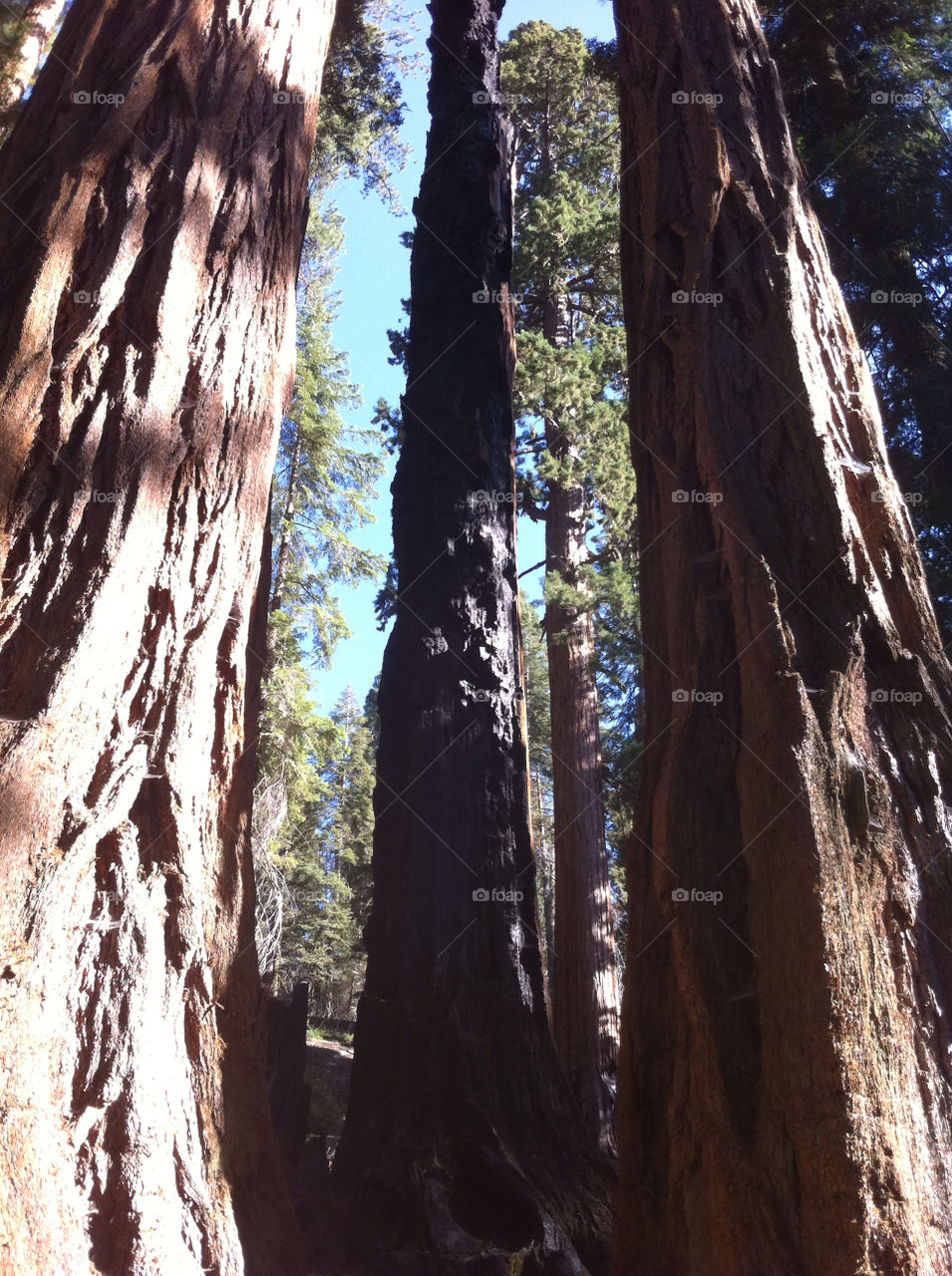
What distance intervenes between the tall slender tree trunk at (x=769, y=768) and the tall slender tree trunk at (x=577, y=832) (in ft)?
17.7

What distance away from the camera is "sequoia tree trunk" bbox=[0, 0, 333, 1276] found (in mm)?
2002

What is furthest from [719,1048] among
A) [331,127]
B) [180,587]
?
[331,127]

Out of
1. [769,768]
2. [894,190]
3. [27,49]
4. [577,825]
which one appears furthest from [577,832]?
[27,49]

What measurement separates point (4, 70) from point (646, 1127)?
853 centimetres

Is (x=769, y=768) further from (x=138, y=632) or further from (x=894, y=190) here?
(x=894, y=190)

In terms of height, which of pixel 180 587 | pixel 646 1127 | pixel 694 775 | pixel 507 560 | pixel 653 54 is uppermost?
pixel 653 54

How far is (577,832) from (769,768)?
25.7ft

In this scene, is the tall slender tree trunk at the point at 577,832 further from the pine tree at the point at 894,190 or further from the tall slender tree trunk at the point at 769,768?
the tall slender tree trunk at the point at 769,768

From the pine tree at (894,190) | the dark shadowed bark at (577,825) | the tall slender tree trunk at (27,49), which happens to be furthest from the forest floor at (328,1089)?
the tall slender tree trunk at (27,49)

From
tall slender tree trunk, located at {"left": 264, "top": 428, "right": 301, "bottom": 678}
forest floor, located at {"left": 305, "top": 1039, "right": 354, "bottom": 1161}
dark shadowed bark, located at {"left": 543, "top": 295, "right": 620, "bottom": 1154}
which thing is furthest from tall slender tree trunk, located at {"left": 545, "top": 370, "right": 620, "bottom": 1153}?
tall slender tree trunk, located at {"left": 264, "top": 428, "right": 301, "bottom": 678}

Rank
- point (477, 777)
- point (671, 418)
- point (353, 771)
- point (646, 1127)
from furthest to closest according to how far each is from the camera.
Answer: point (353, 771) < point (477, 777) < point (671, 418) < point (646, 1127)

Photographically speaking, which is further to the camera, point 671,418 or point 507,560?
point 507,560

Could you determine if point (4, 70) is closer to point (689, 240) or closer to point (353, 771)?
point (689, 240)

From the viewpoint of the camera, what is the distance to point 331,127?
1160 centimetres
